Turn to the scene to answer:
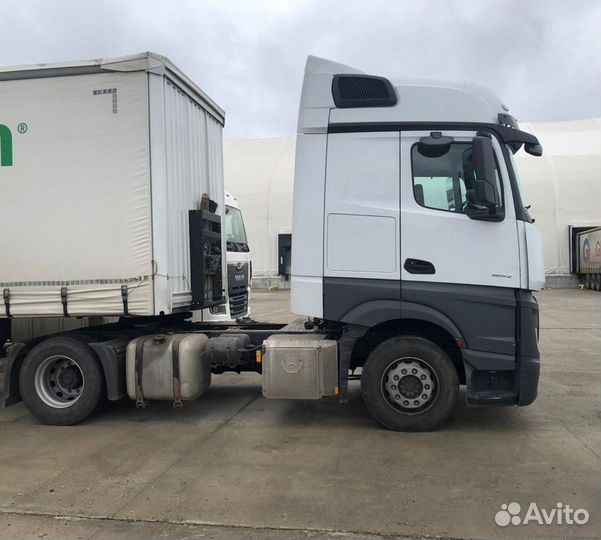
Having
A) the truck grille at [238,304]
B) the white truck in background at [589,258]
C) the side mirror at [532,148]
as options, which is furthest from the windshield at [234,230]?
the white truck in background at [589,258]

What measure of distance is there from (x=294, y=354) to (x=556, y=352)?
694cm

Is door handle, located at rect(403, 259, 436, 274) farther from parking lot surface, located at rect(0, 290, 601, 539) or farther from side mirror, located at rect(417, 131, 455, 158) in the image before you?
parking lot surface, located at rect(0, 290, 601, 539)

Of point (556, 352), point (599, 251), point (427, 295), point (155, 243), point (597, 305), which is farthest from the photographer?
point (599, 251)

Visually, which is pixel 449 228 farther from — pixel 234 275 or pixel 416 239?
pixel 234 275

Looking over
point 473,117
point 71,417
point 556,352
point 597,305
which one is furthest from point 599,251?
point 71,417

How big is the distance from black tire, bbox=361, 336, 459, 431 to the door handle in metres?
0.66

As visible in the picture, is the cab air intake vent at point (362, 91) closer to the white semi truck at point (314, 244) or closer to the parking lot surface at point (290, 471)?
the white semi truck at point (314, 244)

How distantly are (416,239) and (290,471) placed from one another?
239 centimetres

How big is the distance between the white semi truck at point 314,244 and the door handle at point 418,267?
2cm

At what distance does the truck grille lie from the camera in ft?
28.6

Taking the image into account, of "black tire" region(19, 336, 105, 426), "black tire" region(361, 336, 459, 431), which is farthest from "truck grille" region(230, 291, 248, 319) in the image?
"black tire" region(361, 336, 459, 431)

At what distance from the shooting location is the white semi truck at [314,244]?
5211mm

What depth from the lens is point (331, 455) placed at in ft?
16.2

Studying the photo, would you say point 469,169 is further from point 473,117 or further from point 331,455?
point 331,455
